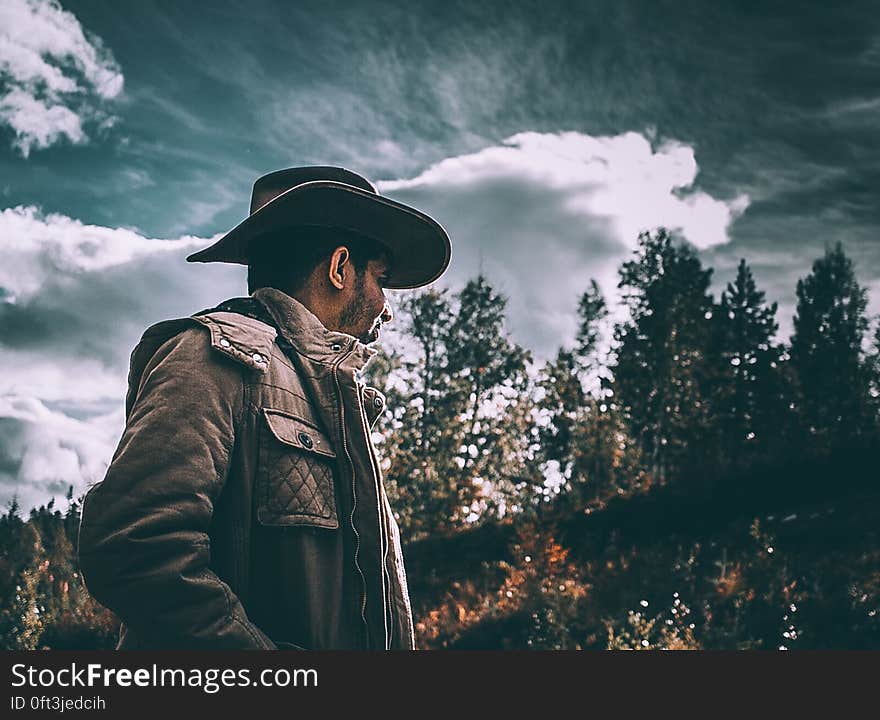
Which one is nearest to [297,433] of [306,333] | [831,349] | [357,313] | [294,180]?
[306,333]

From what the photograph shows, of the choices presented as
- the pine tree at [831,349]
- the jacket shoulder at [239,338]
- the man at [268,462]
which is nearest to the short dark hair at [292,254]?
the man at [268,462]

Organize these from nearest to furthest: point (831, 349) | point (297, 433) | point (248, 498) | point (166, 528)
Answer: point (166, 528)
point (248, 498)
point (297, 433)
point (831, 349)

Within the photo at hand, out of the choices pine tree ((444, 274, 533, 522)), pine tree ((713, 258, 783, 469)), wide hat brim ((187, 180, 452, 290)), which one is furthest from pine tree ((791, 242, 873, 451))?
wide hat brim ((187, 180, 452, 290))

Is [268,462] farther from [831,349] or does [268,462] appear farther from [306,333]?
[831,349]

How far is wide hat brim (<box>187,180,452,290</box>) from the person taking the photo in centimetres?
249

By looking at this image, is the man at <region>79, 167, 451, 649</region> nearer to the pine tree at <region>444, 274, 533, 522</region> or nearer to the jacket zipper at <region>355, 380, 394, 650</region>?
the jacket zipper at <region>355, 380, 394, 650</region>

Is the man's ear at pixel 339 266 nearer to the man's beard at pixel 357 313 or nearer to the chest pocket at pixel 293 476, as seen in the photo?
the man's beard at pixel 357 313

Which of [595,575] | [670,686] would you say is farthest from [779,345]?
[670,686]

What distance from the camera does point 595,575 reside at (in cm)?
1397

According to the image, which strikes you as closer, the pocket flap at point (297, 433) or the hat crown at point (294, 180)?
the pocket flap at point (297, 433)

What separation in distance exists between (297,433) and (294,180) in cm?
96

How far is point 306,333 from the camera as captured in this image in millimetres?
2371

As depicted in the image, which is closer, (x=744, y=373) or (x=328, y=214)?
(x=328, y=214)

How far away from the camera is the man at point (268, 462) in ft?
5.97
